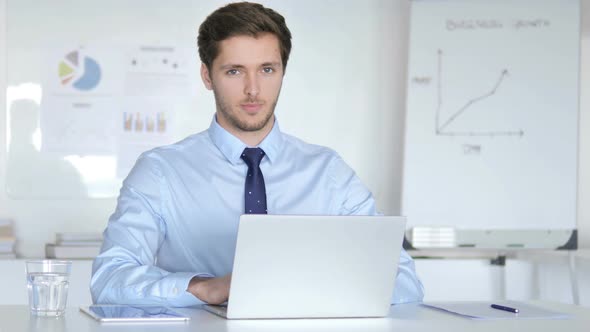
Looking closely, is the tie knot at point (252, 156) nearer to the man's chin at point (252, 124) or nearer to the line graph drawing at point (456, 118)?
the man's chin at point (252, 124)

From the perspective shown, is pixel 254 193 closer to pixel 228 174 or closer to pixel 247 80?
pixel 228 174

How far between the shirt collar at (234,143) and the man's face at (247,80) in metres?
0.05

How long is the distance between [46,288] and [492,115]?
2.95m

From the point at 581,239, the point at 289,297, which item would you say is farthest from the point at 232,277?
the point at 581,239

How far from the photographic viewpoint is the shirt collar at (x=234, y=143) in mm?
2602

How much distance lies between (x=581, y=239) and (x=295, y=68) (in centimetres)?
163

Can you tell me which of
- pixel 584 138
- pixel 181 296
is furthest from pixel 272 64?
pixel 584 138

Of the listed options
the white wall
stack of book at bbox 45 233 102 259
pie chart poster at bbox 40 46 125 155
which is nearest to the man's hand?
→ stack of book at bbox 45 233 102 259

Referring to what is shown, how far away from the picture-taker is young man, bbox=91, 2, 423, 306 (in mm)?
2510

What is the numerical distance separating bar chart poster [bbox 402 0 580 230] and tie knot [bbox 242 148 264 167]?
1.89 m

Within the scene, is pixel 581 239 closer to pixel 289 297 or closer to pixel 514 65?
pixel 514 65

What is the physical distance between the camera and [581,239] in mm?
4723

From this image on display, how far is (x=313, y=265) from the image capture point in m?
1.86

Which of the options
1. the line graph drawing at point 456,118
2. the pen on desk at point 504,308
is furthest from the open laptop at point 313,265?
Result: the line graph drawing at point 456,118
